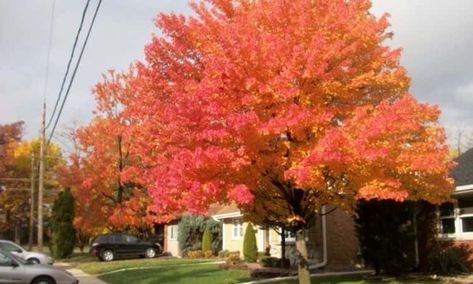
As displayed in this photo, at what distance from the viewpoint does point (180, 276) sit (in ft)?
73.2

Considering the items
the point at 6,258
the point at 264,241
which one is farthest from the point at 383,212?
the point at 264,241

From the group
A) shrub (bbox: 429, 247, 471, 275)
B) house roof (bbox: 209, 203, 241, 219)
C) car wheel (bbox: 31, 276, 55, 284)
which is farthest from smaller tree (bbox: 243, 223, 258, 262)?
car wheel (bbox: 31, 276, 55, 284)

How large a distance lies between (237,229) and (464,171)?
665 inches

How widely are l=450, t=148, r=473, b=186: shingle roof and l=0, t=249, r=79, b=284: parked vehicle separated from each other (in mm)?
12422

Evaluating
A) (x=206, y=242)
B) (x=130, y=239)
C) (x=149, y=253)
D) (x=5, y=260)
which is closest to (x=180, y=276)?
(x=5, y=260)

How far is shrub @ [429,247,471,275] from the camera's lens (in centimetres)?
1773

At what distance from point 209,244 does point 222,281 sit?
663 inches

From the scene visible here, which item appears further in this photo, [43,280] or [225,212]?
[225,212]

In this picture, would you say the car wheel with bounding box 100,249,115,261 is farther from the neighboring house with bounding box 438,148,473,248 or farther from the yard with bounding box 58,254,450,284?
the neighboring house with bounding box 438,148,473,248

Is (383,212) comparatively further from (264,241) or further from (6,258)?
(264,241)

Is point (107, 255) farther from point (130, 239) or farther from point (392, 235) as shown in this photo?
point (392, 235)

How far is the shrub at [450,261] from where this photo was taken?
1773cm

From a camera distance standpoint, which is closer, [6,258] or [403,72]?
[403,72]

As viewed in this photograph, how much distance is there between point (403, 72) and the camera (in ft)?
46.5
